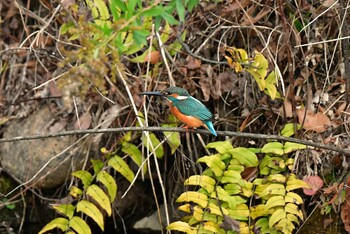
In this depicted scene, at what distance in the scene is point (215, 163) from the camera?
3877mm

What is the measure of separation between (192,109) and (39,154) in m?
1.79

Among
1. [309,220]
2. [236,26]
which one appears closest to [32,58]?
[236,26]

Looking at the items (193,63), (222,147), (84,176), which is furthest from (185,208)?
(193,63)

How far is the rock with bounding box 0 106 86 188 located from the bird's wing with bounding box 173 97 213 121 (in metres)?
1.30

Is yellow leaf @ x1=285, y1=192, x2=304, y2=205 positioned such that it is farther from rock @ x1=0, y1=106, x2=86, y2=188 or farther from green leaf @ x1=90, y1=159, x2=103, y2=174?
rock @ x1=0, y1=106, x2=86, y2=188

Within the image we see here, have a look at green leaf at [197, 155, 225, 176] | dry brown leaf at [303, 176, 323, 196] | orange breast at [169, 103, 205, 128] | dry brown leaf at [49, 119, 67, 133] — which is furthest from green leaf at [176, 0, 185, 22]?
dry brown leaf at [49, 119, 67, 133]

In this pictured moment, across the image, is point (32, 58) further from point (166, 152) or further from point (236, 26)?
point (236, 26)

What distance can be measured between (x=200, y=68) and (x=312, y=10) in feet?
2.73

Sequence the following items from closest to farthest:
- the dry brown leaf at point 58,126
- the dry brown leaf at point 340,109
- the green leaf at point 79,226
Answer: the green leaf at point 79,226 < the dry brown leaf at point 340,109 < the dry brown leaf at point 58,126

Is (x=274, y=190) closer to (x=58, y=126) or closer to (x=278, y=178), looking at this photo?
(x=278, y=178)

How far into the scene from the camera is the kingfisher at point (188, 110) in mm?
3549

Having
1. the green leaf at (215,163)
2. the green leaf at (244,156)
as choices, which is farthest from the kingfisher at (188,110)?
the green leaf at (244,156)

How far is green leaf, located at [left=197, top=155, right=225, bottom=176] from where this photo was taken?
386 cm

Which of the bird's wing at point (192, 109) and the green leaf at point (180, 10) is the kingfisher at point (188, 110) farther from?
the green leaf at point (180, 10)
